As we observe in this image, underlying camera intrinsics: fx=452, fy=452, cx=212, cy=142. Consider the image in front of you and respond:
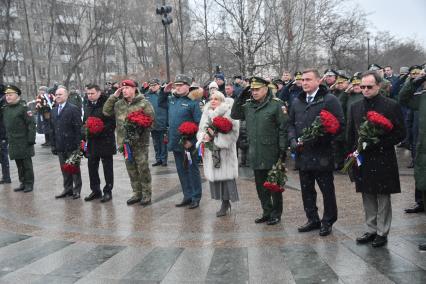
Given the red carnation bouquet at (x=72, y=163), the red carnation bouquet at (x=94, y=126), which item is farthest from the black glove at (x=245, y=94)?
the red carnation bouquet at (x=72, y=163)

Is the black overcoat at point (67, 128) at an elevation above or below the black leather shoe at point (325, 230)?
above

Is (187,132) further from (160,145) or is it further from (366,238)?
(160,145)

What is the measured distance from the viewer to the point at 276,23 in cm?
2564

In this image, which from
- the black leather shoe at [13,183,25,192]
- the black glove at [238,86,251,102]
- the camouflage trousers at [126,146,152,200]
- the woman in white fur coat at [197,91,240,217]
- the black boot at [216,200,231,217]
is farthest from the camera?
the black leather shoe at [13,183,25,192]

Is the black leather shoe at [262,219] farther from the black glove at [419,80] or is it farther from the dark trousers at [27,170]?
the dark trousers at [27,170]

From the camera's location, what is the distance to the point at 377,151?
552 cm

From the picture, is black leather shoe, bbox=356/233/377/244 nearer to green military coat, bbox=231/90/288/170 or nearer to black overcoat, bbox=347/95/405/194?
black overcoat, bbox=347/95/405/194

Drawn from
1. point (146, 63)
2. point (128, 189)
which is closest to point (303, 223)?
point (128, 189)

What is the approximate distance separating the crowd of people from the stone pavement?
37cm

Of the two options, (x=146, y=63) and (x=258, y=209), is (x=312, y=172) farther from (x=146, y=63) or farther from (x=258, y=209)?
(x=146, y=63)

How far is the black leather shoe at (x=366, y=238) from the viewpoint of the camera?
568 cm

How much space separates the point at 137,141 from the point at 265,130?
2705mm

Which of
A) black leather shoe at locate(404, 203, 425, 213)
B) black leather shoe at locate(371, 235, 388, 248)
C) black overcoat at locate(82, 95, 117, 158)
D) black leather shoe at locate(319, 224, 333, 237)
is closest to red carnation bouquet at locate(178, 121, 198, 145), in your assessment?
black overcoat at locate(82, 95, 117, 158)

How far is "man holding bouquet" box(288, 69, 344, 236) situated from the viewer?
5863mm
